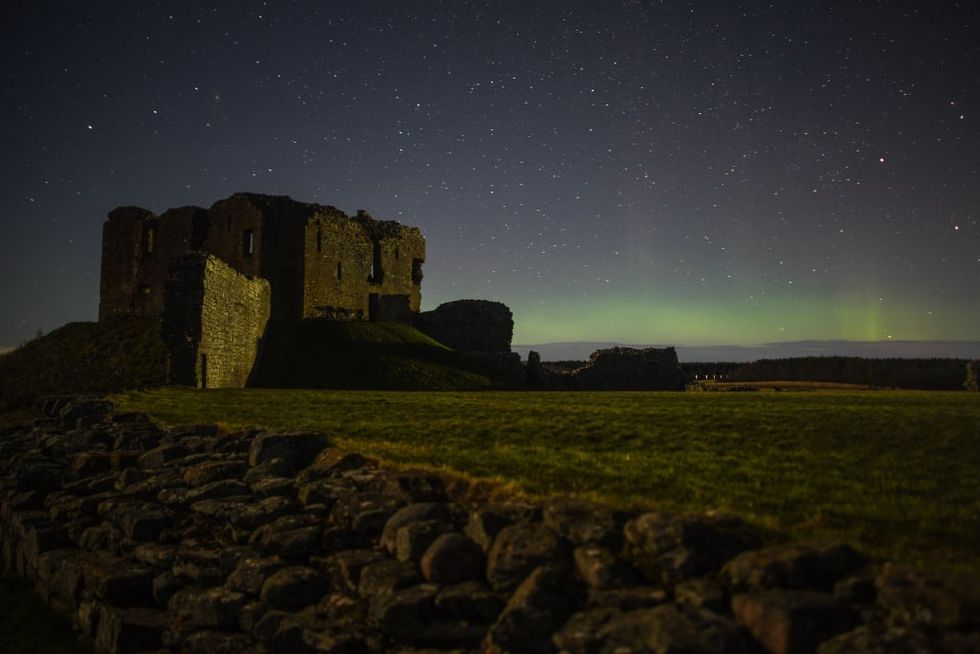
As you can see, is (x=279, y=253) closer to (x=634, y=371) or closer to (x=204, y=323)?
(x=204, y=323)

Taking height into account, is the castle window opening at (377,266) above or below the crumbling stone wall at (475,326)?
above

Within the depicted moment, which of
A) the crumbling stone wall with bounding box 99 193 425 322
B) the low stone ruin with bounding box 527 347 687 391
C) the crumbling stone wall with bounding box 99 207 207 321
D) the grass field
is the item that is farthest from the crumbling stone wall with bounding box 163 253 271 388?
the crumbling stone wall with bounding box 99 207 207 321

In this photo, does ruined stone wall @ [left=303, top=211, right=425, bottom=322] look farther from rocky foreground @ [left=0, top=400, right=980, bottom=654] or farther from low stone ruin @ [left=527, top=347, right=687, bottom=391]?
rocky foreground @ [left=0, top=400, right=980, bottom=654]

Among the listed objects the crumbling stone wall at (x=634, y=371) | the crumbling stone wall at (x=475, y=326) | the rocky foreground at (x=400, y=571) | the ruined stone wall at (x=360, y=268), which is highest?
the ruined stone wall at (x=360, y=268)

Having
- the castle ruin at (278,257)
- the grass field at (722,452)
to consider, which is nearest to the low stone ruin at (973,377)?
the grass field at (722,452)

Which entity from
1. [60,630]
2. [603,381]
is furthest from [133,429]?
[603,381]

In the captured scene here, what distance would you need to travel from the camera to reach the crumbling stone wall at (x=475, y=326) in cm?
4225

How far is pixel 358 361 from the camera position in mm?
30516

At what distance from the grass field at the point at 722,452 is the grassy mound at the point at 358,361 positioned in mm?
11973

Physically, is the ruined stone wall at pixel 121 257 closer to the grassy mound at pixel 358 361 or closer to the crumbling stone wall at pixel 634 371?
the grassy mound at pixel 358 361

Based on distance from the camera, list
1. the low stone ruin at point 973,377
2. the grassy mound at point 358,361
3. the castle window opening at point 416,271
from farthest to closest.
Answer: the castle window opening at point 416,271 < the low stone ruin at point 973,377 < the grassy mound at point 358,361

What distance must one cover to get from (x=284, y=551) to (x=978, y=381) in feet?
110

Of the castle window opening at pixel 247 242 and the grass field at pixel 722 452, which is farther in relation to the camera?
the castle window opening at pixel 247 242

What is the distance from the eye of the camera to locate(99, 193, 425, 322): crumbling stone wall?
39062 millimetres
